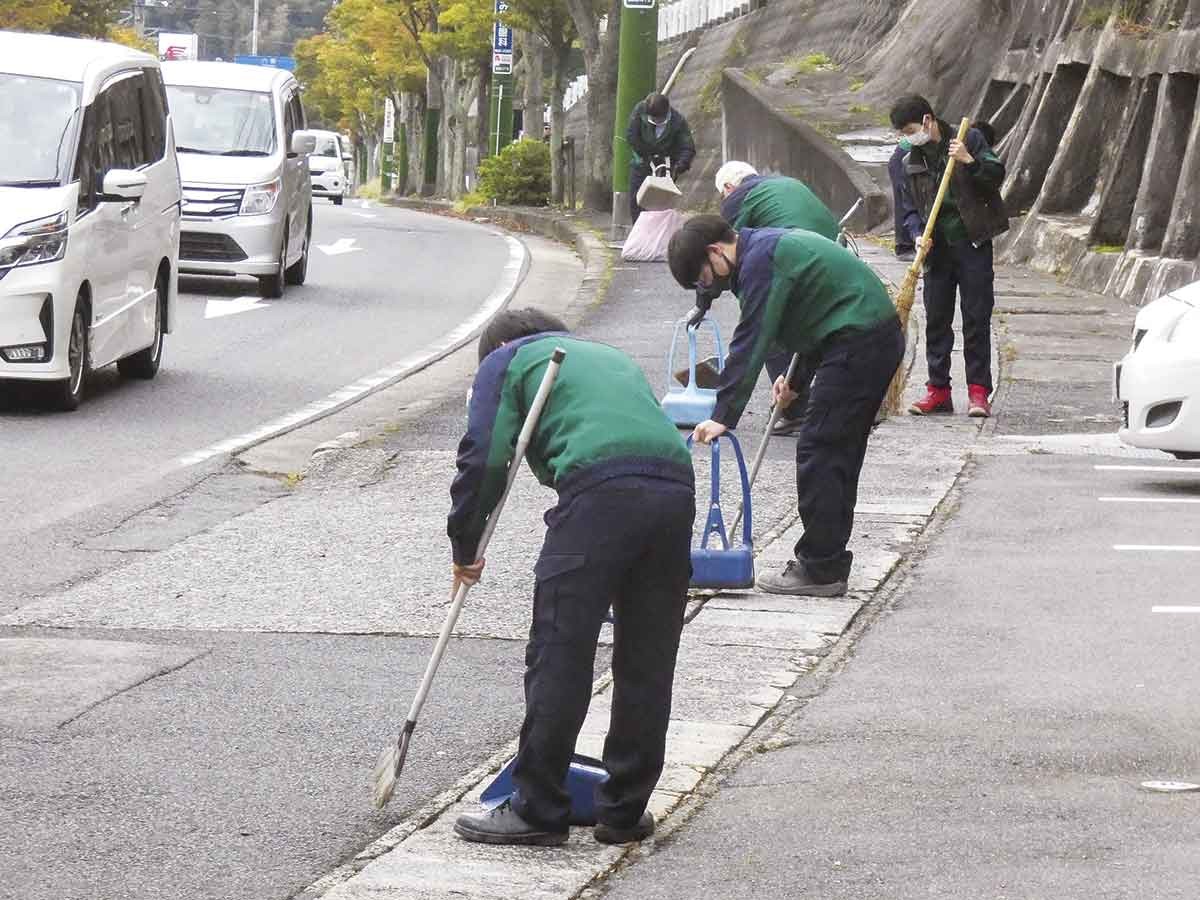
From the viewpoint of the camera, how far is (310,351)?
16.7 m

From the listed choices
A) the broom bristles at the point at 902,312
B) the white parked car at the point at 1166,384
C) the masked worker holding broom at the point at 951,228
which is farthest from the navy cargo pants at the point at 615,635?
the masked worker holding broom at the point at 951,228

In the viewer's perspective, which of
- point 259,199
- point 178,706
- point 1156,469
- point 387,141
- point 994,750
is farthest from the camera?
point 387,141

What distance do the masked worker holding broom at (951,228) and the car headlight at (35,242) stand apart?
457cm

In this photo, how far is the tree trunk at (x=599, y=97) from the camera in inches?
1337

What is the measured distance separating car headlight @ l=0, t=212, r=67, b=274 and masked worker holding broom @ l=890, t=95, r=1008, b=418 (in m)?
4.57

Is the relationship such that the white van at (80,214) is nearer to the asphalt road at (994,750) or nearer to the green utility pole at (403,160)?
the asphalt road at (994,750)

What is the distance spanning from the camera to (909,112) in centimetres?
1276

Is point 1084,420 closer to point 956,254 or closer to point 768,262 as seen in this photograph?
point 956,254

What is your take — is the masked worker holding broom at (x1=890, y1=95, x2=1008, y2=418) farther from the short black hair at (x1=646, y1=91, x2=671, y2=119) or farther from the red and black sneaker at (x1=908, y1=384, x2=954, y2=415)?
the short black hair at (x1=646, y1=91, x2=671, y2=119)

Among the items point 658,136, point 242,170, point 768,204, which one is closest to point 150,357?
point 768,204

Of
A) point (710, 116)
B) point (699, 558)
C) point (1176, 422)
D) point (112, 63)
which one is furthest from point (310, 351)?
point (710, 116)

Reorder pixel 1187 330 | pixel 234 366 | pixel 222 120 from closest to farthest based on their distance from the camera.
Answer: pixel 1187 330, pixel 234 366, pixel 222 120

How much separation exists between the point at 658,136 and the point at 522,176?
53.4ft

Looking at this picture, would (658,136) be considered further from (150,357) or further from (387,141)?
(387,141)
